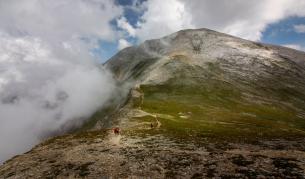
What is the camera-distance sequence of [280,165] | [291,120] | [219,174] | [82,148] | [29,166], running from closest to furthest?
1. [219,174]
2. [280,165]
3. [29,166]
4. [82,148]
5. [291,120]

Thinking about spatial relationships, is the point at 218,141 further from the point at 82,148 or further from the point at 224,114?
the point at 224,114

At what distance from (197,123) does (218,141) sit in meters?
33.3

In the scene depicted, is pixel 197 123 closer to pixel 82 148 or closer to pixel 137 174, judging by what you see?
pixel 82 148

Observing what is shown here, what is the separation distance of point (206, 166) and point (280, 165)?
12.6 metres

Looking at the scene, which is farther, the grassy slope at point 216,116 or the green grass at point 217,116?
the grassy slope at point 216,116

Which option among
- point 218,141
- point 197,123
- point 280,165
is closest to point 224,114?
point 197,123

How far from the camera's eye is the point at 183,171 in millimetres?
55719

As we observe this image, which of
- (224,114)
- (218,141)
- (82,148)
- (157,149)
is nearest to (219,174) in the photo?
(157,149)

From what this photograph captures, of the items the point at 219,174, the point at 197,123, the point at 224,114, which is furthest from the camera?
the point at 224,114

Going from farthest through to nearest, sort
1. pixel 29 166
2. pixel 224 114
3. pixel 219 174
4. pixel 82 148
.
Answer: pixel 224 114
pixel 82 148
pixel 29 166
pixel 219 174

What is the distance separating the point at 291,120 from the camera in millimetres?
164375

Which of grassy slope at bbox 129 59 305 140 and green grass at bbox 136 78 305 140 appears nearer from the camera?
green grass at bbox 136 78 305 140

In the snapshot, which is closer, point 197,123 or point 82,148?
point 82,148

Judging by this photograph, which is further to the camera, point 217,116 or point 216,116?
point 217,116
